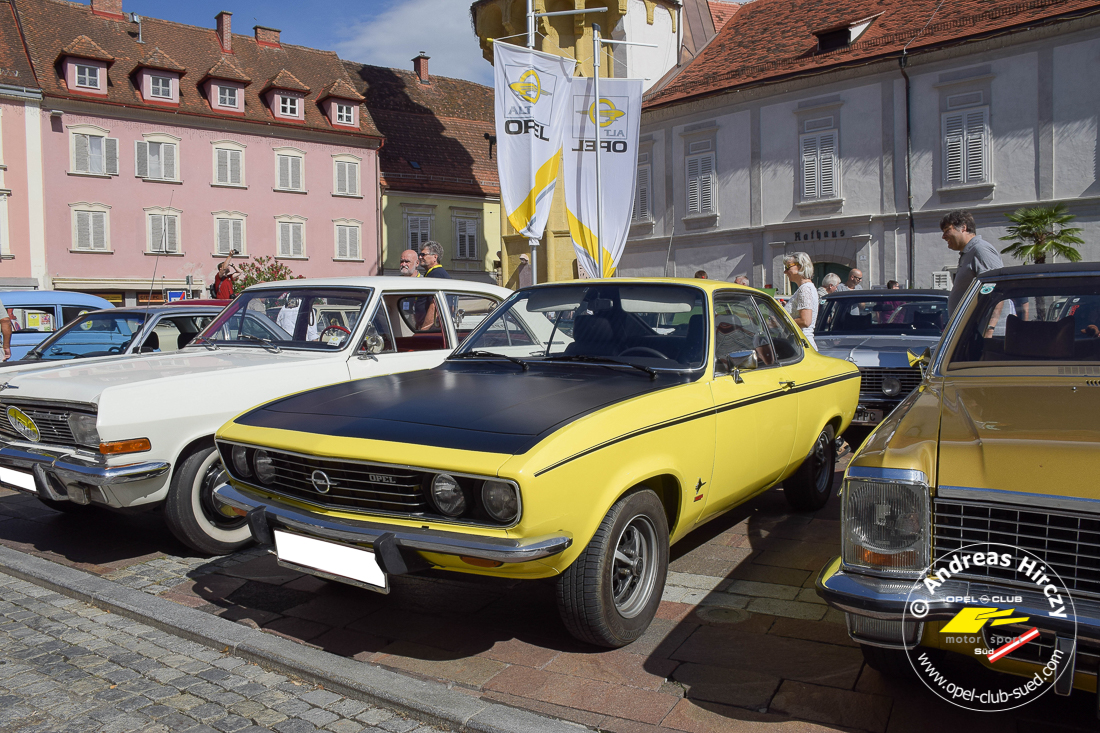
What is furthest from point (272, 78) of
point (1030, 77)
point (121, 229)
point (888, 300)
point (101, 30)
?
point (888, 300)

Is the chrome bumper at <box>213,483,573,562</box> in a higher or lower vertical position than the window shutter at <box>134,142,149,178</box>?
lower

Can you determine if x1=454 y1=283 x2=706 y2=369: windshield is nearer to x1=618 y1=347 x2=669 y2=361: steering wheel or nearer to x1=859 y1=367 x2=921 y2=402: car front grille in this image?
x1=618 y1=347 x2=669 y2=361: steering wheel

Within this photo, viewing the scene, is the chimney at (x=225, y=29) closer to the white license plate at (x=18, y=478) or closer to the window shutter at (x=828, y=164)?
the window shutter at (x=828, y=164)

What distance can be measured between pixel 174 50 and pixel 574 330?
35310mm

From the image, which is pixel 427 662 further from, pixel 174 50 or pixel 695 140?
pixel 174 50

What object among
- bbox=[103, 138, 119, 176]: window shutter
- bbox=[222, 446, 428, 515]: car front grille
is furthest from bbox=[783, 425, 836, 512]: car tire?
bbox=[103, 138, 119, 176]: window shutter

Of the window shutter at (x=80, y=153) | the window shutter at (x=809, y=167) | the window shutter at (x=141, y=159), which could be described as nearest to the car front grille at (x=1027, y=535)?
the window shutter at (x=809, y=167)

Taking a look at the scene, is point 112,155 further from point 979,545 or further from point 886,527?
point 979,545

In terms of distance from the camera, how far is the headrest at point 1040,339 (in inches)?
154

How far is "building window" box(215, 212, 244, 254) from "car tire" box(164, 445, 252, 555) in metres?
30.1

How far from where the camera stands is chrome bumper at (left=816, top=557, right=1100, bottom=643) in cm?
236

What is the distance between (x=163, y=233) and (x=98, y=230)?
2158mm

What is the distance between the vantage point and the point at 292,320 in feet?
20.0

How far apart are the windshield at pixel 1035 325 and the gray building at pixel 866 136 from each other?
18808 millimetres
